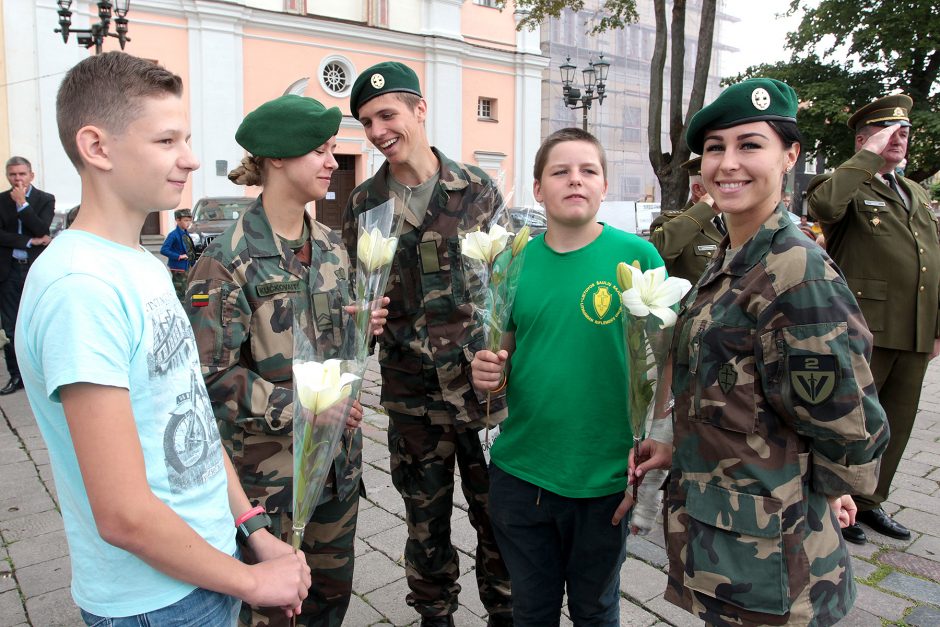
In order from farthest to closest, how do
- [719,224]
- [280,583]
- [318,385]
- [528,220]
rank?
[719,224] < [528,220] < [318,385] < [280,583]

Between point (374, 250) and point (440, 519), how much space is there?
1.35 meters

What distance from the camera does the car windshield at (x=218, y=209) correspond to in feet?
53.0

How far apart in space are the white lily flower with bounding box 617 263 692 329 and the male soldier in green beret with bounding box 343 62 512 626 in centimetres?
101

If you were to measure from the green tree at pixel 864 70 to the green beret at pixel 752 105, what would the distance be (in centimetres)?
1724

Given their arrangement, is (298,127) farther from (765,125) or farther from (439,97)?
(439,97)

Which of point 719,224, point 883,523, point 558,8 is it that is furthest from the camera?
point 558,8

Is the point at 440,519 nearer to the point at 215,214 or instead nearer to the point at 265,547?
the point at 265,547

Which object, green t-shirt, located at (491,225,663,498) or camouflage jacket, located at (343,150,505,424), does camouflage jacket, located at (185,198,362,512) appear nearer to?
camouflage jacket, located at (343,150,505,424)

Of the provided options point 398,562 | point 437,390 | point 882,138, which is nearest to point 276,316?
point 437,390

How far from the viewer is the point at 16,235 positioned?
7301mm

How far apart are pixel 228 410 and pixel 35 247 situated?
6.63 m

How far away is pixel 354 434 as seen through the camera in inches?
103

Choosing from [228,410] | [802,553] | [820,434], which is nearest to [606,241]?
[820,434]

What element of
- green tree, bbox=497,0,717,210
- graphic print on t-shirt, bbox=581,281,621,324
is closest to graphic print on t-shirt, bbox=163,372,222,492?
graphic print on t-shirt, bbox=581,281,621,324
